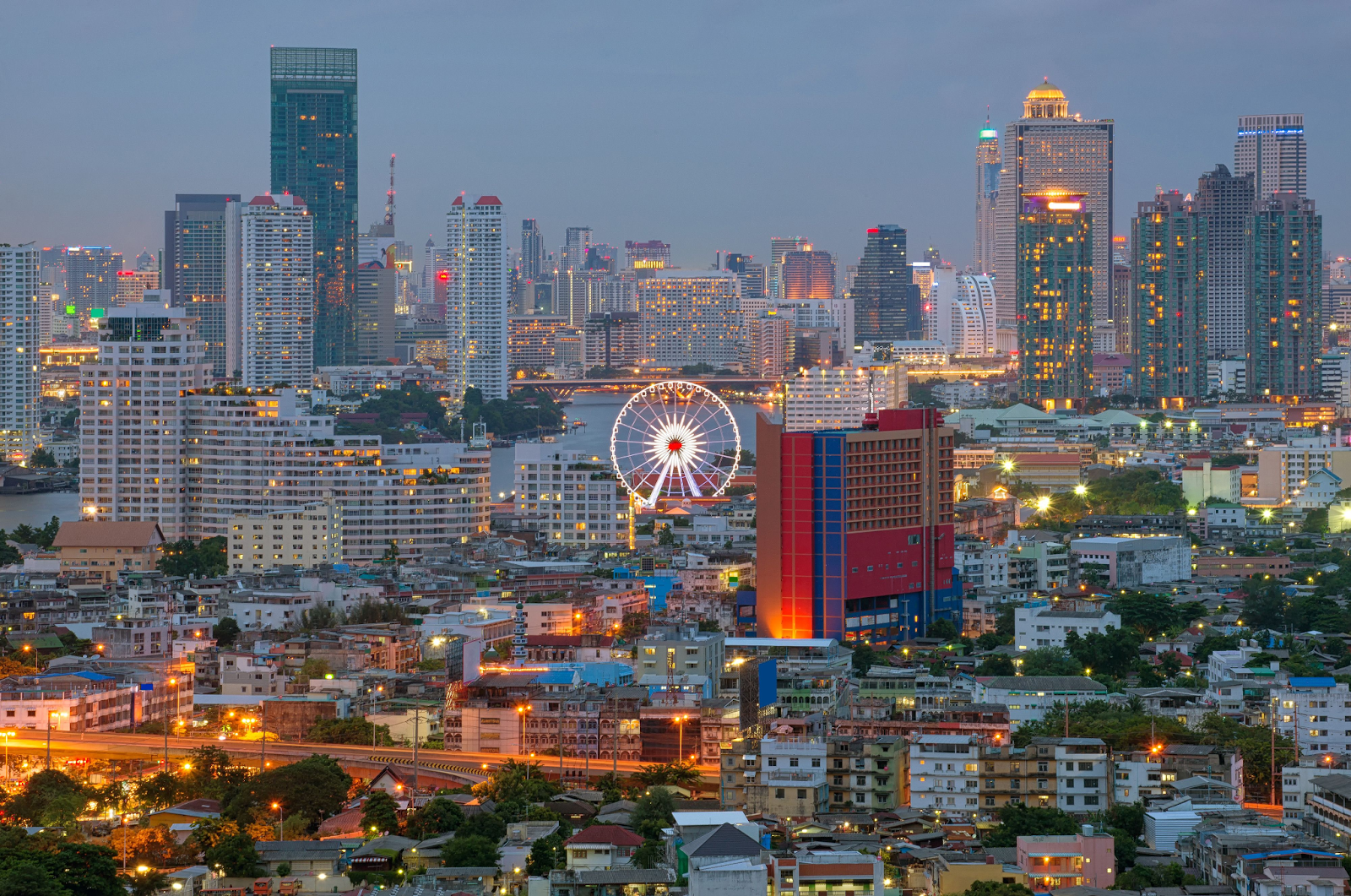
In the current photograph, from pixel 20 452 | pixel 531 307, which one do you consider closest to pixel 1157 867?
pixel 20 452

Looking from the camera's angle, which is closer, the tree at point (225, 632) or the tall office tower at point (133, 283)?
the tree at point (225, 632)

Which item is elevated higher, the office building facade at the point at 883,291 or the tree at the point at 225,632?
the office building facade at the point at 883,291

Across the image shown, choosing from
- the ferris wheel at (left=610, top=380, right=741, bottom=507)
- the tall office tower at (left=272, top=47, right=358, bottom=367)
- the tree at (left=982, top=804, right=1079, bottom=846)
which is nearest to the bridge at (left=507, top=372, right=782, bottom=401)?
the tall office tower at (left=272, top=47, right=358, bottom=367)

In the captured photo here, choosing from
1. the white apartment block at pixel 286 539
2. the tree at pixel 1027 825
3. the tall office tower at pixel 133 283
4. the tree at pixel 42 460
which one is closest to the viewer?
the tree at pixel 1027 825

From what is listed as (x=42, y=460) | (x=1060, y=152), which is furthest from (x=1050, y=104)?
(x=42, y=460)

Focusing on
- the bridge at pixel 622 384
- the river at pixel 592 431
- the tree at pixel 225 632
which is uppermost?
the bridge at pixel 622 384

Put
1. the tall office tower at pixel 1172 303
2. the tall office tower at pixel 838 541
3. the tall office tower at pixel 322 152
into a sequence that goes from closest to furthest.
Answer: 1. the tall office tower at pixel 838 541
2. the tall office tower at pixel 1172 303
3. the tall office tower at pixel 322 152

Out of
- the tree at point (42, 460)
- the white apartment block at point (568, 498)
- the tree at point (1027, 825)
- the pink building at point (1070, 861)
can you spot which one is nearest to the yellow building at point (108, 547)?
the white apartment block at point (568, 498)

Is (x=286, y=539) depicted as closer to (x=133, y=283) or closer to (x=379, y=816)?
(x=379, y=816)

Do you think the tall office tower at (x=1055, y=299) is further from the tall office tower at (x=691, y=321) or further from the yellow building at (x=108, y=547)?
the yellow building at (x=108, y=547)
